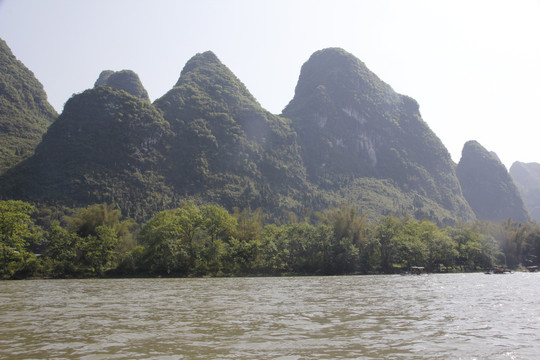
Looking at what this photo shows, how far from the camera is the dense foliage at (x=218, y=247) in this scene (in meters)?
61.4

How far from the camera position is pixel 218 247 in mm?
68625

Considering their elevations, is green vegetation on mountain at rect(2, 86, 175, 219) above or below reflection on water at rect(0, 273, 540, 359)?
above

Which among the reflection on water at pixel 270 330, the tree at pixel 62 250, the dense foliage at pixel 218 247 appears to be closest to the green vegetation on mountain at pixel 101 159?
the dense foliage at pixel 218 247

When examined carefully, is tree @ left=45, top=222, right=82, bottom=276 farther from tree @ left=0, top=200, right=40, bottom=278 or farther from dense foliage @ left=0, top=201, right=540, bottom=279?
tree @ left=0, top=200, right=40, bottom=278

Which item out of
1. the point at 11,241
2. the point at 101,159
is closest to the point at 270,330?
the point at 11,241

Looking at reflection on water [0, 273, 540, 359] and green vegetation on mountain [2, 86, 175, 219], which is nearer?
A: reflection on water [0, 273, 540, 359]

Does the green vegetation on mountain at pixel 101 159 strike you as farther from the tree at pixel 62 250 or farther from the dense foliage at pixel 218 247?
the tree at pixel 62 250

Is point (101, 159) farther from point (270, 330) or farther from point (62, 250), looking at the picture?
point (270, 330)

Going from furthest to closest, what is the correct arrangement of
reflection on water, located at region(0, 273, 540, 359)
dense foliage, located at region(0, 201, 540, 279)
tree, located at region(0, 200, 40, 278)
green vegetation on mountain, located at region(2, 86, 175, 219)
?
green vegetation on mountain, located at region(2, 86, 175, 219) → dense foliage, located at region(0, 201, 540, 279) → tree, located at region(0, 200, 40, 278) → reflection on water, located at region(0, 273, 540, 359)

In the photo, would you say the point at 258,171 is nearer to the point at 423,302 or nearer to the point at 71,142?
the point at 71,142

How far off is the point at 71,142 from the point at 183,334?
168138 millimetres

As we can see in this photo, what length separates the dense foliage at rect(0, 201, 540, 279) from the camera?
61438 millimetres

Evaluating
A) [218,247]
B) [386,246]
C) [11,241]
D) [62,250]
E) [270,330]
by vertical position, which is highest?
[11,241]

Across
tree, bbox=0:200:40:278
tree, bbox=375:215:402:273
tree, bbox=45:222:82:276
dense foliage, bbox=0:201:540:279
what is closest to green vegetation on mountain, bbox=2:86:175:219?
dense foliage, bbox=0:201:540:279
